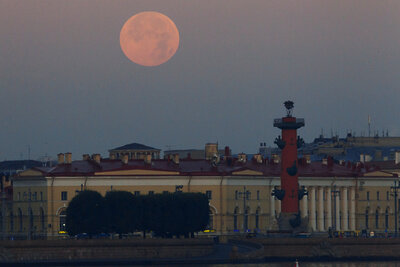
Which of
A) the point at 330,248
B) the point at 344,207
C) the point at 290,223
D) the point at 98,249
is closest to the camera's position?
the point at 98,249

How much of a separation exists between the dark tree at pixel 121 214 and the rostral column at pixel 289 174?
433 inches

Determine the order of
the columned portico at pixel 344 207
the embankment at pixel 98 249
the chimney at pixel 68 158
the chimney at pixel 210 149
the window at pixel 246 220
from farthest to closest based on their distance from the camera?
the chimney at pixel 210 149, the columned portico at pixel 344 207, the chimney at pixel 68 158, the window at pixel 246 220, the embankment at pixel 98 249

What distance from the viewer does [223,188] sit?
13588 centimetres

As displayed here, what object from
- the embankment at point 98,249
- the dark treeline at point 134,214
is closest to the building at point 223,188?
the dark treeline at point 134,214

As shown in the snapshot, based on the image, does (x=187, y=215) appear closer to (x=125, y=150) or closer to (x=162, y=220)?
(x=162, y=220)

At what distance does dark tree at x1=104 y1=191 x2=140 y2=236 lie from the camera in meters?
114

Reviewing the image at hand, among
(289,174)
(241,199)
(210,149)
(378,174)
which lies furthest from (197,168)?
(289,174)

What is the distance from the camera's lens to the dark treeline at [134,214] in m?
114

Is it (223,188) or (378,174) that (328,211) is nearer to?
(378,174)

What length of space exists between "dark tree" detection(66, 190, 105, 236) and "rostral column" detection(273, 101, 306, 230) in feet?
44.4

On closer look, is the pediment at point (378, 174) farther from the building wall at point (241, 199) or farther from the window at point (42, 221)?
the window at point (42, 221)

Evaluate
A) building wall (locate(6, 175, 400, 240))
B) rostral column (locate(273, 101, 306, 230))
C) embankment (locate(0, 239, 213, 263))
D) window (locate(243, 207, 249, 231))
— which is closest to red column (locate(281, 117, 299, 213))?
rostral column (locate(273, 101, 306, 230))

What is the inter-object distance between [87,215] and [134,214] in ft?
11.7

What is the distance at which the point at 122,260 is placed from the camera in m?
102
